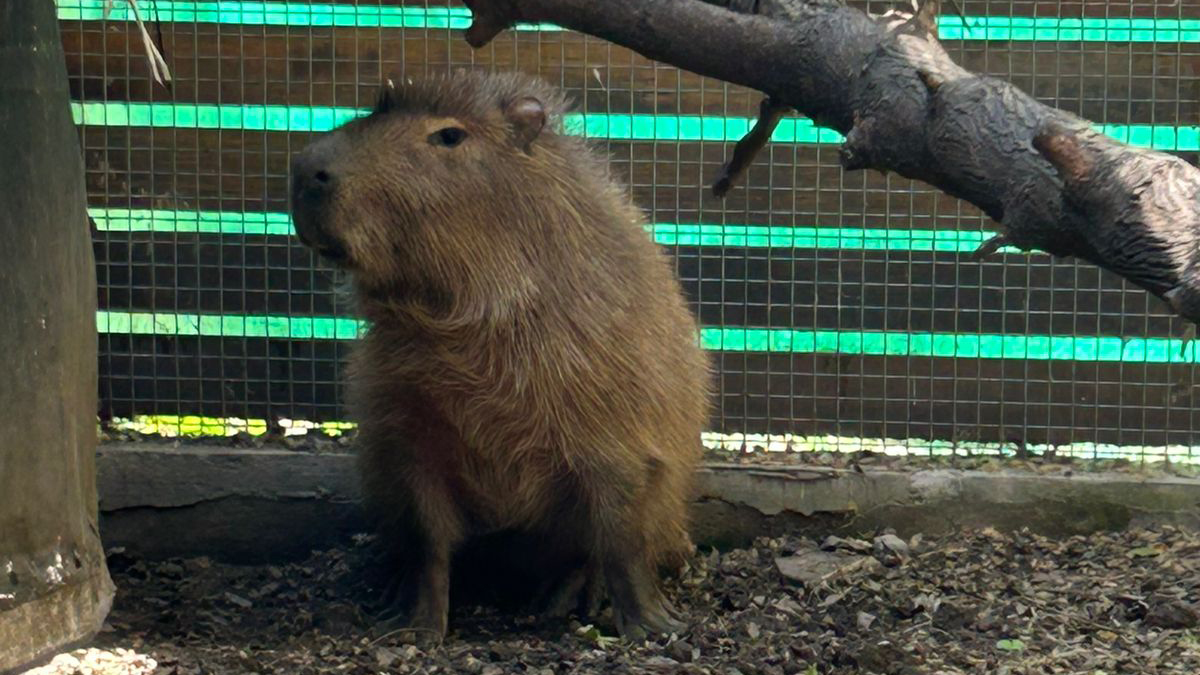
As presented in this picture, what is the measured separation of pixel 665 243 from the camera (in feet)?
19.2

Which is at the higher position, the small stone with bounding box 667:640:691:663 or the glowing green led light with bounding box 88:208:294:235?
the glowing green led light with bounding box 88:208:294:235

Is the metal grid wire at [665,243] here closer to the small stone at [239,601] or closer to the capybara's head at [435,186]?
the small stone at [239,601]

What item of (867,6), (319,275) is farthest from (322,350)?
(867,6)

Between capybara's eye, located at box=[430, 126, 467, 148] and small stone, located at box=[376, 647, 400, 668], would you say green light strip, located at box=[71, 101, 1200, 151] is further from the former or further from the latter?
small stone, located at box=[376, 647, 400, 668]

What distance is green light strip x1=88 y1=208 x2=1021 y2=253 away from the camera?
227 inches

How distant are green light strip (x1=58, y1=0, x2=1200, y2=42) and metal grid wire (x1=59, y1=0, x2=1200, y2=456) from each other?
11 mm

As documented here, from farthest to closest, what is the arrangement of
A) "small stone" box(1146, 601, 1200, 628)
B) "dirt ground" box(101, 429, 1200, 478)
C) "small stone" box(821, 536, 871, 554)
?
"dirt ground" box(101, 429, 1200, 478), "small stone" box(821, 536, 871, 554), "small stone" box(1146, 601, 1200, 628)

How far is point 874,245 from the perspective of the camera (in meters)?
5.77

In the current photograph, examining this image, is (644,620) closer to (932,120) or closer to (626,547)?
(626,547)

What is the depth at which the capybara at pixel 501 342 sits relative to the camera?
4426 mm

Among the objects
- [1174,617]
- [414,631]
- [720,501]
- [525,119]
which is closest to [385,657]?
[414,631]

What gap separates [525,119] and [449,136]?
237 mm

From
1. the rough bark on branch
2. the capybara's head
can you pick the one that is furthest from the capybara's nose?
the rough bark on branch

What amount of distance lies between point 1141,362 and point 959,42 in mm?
1329
